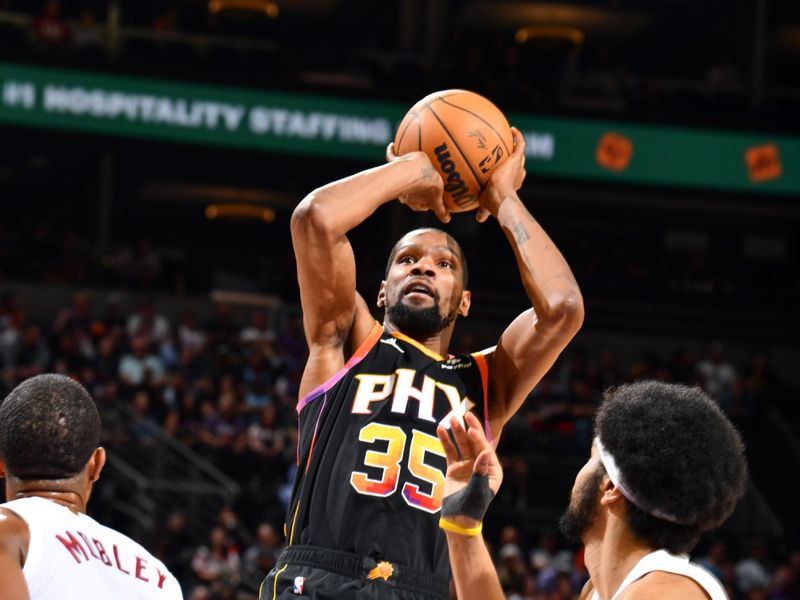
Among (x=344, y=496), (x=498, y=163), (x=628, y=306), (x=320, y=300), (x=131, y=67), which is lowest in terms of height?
(x=628, y=306)

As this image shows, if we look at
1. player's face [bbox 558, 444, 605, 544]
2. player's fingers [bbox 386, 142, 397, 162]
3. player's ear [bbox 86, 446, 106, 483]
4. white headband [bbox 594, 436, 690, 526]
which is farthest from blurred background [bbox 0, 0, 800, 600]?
white headband [bbox 594, 436, 690, 526]

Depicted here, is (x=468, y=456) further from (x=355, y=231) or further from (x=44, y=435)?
→ (x=355, y=231)

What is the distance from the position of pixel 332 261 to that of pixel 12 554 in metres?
1.98

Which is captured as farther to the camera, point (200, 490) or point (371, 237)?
point (371, 237)

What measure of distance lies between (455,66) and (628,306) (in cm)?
478

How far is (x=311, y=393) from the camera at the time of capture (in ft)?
16.4

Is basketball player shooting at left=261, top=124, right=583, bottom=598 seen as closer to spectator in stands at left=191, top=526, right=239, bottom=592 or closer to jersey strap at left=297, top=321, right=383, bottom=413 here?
jersey strap at left=297, top=321, right=383, bottom=413

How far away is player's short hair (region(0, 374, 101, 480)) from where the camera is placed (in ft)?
11.5

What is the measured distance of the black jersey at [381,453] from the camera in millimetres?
4645

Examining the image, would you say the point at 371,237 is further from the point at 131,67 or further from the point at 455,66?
the point at 131,67

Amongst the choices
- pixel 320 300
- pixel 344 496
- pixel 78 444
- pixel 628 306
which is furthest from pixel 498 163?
pixel 628 306

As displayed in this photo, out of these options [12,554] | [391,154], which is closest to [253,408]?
[391,154]

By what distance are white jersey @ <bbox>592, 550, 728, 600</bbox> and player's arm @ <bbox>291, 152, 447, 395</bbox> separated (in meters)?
2.14

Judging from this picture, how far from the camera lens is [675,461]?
9.82 feet
